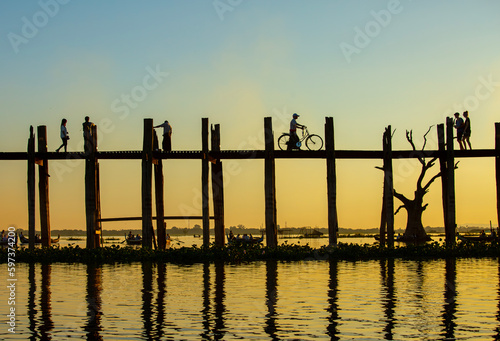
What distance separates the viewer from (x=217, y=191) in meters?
29.6

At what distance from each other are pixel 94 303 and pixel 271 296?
4374 millimetres

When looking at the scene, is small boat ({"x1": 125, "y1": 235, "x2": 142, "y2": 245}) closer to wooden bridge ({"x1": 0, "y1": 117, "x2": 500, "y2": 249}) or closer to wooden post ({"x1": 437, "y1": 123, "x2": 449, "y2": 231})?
wooden bridge ({"x1": 0, "y1": 117, "x2": 500, "y2": 249})

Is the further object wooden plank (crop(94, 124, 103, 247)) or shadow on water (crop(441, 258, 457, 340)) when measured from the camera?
wooden plank (crop(94, 124, 103, 247))

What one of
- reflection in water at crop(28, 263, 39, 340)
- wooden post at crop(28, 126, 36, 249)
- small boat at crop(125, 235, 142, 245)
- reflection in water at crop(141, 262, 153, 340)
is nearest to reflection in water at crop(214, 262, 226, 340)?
reflection in water at crop(141, 262, 153, 340)

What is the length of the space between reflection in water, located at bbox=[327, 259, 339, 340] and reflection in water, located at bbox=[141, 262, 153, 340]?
3.29 meters

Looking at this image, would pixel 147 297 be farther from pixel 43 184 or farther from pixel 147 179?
pixel 43 184

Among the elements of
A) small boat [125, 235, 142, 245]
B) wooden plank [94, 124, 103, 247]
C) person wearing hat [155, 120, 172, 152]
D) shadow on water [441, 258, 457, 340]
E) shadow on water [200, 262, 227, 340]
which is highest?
person wearing hat [155, 120, 172, 152]

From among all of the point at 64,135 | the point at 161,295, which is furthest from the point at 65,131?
the point at 161,295

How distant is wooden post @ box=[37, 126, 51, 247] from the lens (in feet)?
95.5

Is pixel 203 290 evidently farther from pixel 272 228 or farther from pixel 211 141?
pixel 211 141

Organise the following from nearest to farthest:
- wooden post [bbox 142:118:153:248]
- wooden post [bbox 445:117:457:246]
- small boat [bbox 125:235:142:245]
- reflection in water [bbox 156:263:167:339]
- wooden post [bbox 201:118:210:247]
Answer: reflection in water [bbox 156:263:167:339], wooden post [bbox 201:118:210:247], wooden post [bbox 142:118:153:248], wooden post [bbox 445:117:457:246], small boat [bbox 125:235:142:245]

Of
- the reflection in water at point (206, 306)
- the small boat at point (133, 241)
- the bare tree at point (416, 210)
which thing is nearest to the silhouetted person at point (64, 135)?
the reflection in water at point (206, 306)

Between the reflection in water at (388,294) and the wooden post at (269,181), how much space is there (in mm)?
4557

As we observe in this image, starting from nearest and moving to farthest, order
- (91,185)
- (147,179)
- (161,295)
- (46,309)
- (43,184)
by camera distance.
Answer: (46,309)
(161,295)
(147,179)
(91,185)
(43,184)
